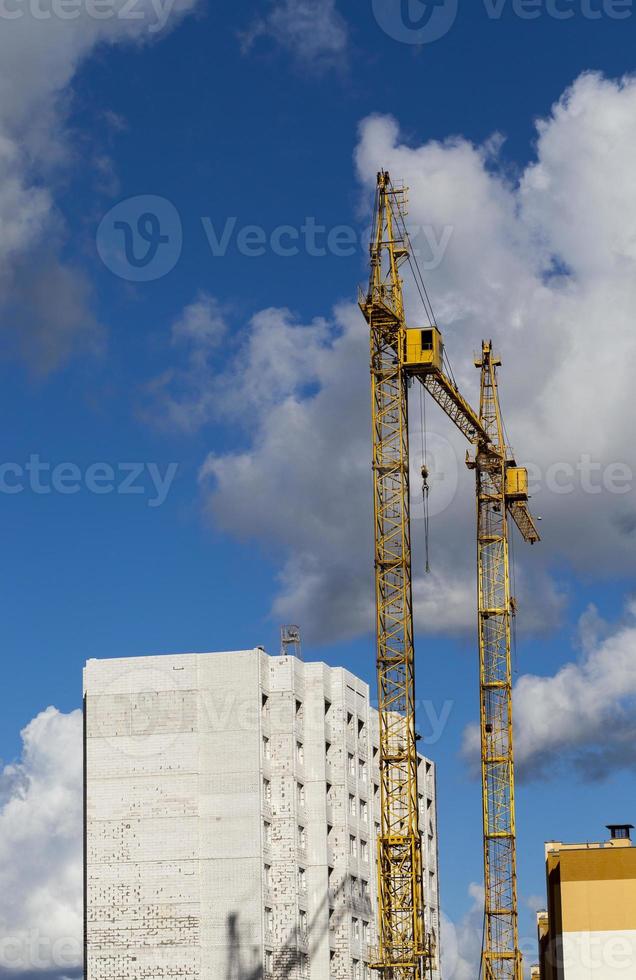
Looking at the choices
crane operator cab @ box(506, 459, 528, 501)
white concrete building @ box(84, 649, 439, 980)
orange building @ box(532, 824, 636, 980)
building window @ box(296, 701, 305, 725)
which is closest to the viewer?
orange building @ box(532, 824, 636, 980)

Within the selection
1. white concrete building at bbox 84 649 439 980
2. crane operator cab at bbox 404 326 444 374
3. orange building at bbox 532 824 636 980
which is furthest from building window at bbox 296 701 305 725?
orange building at bbox 532 824 636 980

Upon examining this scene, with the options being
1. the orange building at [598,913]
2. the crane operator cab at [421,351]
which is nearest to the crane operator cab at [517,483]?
the crane operator cab at [421,351]

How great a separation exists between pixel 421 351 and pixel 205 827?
35.5m

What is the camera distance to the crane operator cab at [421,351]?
4980 inches

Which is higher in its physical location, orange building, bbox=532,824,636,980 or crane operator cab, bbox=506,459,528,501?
crane operator cab, bbox=506,459,528,501

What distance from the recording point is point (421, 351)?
126875 mm

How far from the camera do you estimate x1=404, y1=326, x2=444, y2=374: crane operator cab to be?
126500 millimetres

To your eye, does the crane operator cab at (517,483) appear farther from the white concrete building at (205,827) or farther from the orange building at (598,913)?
the orange building at (598,913)

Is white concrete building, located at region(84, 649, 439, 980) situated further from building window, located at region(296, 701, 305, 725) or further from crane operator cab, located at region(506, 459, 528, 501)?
crane operator cab, located at region(506, 459, 528, 501)

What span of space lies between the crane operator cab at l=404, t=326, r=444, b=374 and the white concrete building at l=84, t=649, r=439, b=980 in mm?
22670

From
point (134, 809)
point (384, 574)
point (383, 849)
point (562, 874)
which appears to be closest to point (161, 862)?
point (134, 809)

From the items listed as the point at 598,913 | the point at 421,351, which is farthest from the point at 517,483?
the point at 598,913

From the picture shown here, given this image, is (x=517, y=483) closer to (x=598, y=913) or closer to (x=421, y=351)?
(x=421, y=351)

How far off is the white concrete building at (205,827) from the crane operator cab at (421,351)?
22.7 m
